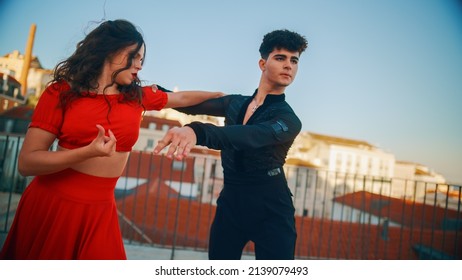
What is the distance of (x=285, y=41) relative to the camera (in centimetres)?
161

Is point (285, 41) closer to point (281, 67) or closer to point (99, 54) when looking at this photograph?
point (281, 67)

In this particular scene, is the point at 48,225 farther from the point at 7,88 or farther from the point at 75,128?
the point at 7,88

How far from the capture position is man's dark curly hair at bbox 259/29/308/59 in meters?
1.61

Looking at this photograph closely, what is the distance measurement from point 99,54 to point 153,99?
35 cm

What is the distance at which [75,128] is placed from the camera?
3.95ft

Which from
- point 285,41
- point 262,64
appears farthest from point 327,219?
point 285,41

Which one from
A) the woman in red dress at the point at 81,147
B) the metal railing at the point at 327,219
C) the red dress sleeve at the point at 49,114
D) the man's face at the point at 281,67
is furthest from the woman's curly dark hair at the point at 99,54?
the metal railing at the point at 327,219

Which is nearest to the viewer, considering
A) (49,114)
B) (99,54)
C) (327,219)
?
(49,114)

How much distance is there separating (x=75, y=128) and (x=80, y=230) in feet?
1.30

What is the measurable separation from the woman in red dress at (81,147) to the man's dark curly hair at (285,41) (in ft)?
2.12

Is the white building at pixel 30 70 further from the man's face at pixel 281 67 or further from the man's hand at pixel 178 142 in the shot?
the man's hand at pixel 178 142

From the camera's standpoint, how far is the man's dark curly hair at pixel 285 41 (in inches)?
63.4

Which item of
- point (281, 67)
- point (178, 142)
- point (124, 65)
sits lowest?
point (178, 142)
